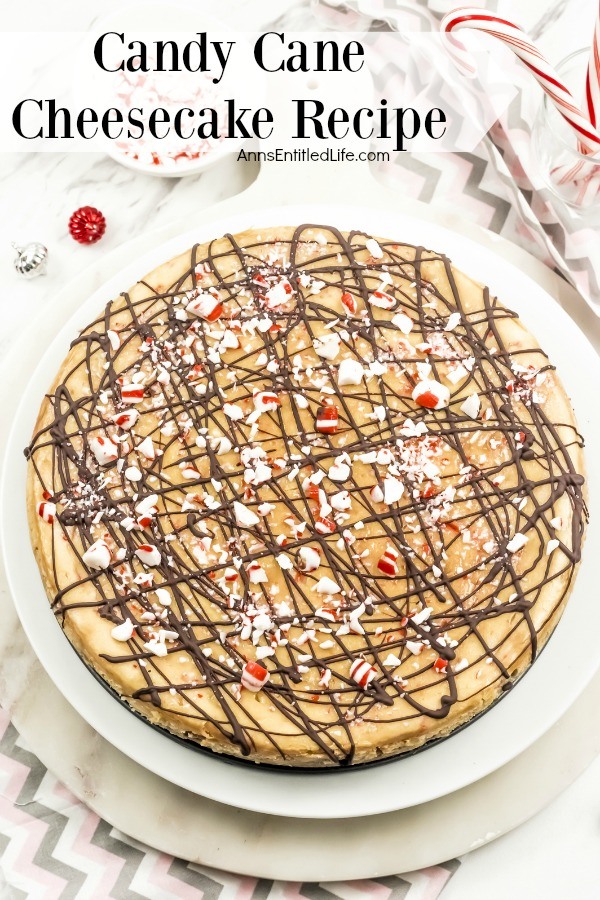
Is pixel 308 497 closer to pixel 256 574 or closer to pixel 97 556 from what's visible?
pixel 256 574

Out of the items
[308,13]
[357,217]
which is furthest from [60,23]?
[357,217]

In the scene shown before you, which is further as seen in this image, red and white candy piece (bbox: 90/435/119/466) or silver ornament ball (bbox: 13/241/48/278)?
silver ornament ball (bbox: 13/241/48/278)

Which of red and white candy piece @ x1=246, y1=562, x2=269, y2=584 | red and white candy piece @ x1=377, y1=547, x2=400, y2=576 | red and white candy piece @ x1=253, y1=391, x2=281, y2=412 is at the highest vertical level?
red and white candy piece @ x1=253, y1=391, x2=281, y2=412

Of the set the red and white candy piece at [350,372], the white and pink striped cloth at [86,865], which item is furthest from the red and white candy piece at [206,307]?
the white and pink striped cloth at [86,865]

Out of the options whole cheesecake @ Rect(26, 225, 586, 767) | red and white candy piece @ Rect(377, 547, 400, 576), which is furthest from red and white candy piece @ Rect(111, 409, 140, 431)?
red and white candy piece @ Rect(377, 547, 400, 576)

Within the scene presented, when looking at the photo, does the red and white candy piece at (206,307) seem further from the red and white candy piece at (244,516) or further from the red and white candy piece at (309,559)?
the red and white candy piece at (309,559)

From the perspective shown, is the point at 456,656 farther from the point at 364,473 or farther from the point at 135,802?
the point at 135,802

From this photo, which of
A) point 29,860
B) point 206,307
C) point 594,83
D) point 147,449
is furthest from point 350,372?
point 29,860

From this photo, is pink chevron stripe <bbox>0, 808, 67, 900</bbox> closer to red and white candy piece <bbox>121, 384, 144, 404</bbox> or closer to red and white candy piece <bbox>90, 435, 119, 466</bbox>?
red and white candy piece <bbox>90, 435, 119, 466</bbox>
